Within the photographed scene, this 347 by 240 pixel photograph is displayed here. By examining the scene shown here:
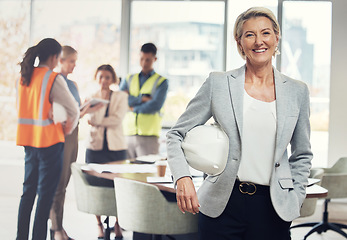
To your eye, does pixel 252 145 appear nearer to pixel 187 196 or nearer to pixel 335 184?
pixel 187 196

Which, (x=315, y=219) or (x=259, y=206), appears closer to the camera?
(x=259, y=206)

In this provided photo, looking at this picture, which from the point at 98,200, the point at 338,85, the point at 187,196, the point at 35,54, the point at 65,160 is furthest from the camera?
the point at 338,85

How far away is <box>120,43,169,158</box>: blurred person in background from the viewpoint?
4840mm

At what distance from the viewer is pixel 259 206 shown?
1.71m

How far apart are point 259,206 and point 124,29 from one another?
3.67m

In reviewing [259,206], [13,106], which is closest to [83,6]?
[13,106]

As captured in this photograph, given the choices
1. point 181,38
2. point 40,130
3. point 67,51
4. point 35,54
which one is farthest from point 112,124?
point 181,38

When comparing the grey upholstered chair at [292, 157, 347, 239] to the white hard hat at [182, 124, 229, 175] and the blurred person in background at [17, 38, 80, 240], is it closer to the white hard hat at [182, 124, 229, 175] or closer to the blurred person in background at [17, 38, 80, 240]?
the blurred person in background at [17, 38, 80, 240]

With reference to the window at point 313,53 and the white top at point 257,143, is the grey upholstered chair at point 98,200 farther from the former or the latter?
the window at point 313,53

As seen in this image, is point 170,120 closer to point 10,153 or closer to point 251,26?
point 10,153

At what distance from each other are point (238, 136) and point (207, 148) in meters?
0.13

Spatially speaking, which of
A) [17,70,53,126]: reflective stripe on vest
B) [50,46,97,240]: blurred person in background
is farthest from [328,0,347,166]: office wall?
[17,70,53,126]: reflective stripe on vest

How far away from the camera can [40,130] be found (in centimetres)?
358

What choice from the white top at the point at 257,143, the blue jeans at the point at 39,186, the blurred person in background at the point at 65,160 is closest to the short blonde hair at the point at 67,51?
the blurred person in background at the point at 65,160
